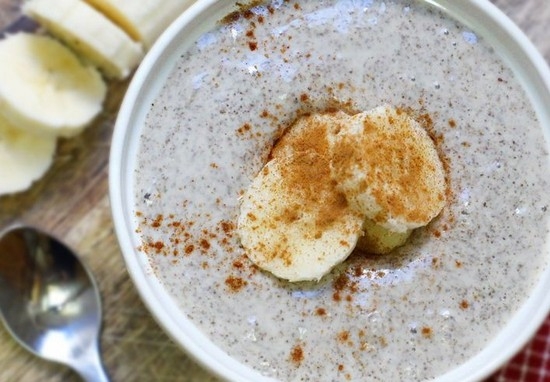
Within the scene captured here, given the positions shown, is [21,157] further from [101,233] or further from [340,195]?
Answer: [340,195]

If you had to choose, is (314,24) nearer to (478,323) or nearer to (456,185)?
(456,185)

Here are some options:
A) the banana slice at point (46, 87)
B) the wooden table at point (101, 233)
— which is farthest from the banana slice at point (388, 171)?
the banana slice at point (46, 87)

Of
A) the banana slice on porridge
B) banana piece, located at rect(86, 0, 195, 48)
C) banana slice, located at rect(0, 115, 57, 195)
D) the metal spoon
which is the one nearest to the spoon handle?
the metal spoon

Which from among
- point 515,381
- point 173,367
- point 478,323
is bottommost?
point 173,367

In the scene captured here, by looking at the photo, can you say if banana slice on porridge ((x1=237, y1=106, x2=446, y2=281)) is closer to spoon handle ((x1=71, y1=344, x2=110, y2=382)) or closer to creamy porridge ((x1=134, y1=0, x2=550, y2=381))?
creamy porridge ((x1=134, y1=0, x2=550, y2=381))

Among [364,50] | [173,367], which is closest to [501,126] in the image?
[364,50]

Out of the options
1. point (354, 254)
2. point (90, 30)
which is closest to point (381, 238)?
point (354, 254)

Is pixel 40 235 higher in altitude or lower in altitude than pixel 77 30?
lower
